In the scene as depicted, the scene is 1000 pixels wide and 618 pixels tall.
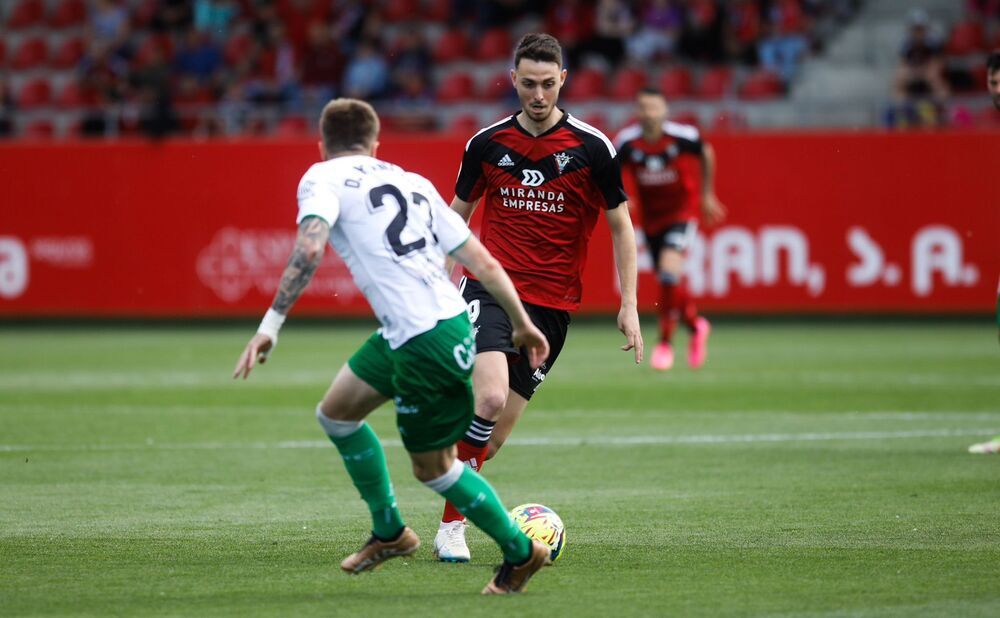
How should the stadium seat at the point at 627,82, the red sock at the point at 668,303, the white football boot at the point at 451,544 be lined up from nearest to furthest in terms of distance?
the white football boot at the point at 451,544 < the red sock at the point at 668,303 < the stadium seat at the point at 627,82

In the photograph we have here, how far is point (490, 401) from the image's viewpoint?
23.8 feet

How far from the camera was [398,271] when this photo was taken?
246 inches

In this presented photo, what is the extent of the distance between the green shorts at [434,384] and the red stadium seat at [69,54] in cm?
2256

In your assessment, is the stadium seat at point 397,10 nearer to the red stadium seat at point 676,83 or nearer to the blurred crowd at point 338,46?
the blurred crowd at point 338,46

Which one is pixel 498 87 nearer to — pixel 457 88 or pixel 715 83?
pixel 457 88

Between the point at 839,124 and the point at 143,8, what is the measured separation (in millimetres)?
12776

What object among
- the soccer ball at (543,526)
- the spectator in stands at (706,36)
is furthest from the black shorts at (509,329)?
the spectator in stands at (706,36)

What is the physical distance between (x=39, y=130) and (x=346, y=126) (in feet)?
63.7

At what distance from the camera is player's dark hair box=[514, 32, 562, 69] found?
7.55m

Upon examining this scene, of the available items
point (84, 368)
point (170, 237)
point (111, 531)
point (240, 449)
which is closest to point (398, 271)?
point (111, 531)

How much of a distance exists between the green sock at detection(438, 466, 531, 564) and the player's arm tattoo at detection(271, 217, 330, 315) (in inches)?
39.9

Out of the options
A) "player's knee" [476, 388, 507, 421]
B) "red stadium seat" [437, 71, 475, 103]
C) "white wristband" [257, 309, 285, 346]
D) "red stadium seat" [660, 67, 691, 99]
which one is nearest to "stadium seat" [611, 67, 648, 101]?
"red stadium seat" [660, 67, 691, 99]

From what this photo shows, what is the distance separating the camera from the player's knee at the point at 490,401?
7238mm

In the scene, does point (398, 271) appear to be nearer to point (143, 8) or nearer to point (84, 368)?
point (84, 368)
